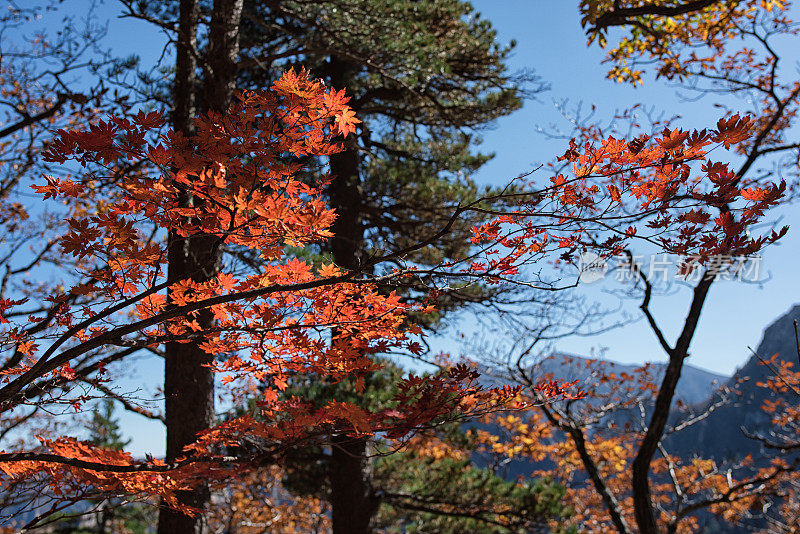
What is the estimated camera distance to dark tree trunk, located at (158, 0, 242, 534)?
10.7ft

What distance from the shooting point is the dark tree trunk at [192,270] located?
10.7 feet

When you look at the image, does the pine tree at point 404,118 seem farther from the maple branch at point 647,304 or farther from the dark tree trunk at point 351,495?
the maple branch at point 647,304

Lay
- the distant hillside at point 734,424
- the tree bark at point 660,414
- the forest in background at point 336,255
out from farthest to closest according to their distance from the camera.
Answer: the distant hillside at point 734,424
the tree bark at point 660,414
the forest in background at point 336,255

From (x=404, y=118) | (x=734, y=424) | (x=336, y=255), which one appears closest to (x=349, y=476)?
(x=336, y=255)

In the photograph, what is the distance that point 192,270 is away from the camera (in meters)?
3.00

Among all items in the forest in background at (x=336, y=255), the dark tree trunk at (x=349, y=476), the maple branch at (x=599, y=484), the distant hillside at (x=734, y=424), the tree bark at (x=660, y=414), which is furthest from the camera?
the distant hillside at (x=734, y=424)

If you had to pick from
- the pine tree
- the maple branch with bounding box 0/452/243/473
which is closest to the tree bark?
the pine tree

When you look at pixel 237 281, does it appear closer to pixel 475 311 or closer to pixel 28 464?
pixel 28 464

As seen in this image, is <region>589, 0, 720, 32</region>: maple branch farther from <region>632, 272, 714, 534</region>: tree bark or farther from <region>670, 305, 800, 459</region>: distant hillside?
<region>670, 305, 800, 459</region>: distant hillside

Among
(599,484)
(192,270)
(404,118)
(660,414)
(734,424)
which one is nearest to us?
(192,270)

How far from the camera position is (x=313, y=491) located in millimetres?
6398

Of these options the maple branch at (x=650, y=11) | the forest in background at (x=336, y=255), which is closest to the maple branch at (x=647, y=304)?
the forest in background at (x=336, y=255)

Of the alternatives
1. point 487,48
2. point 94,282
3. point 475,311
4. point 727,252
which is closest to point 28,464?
point 94,282

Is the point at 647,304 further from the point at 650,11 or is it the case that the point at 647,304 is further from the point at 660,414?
the point at 650,11
